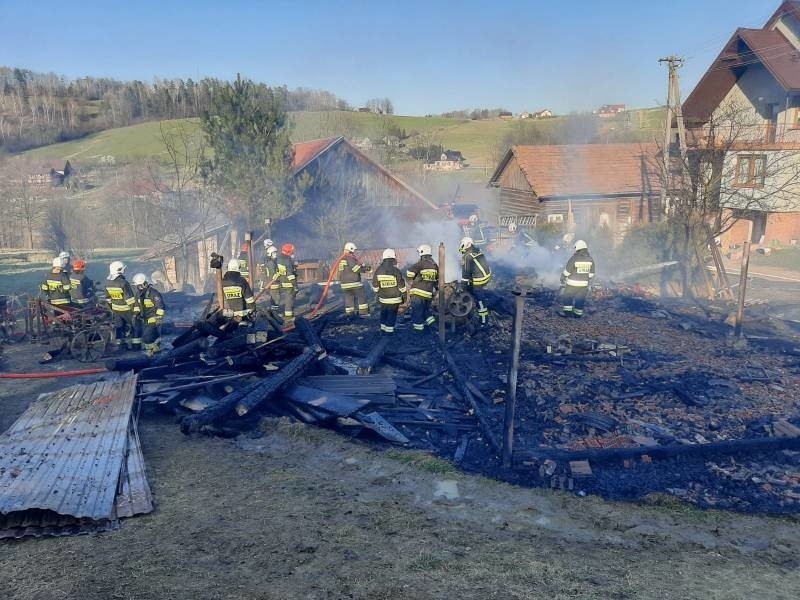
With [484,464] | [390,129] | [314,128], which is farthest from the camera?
[390,129]

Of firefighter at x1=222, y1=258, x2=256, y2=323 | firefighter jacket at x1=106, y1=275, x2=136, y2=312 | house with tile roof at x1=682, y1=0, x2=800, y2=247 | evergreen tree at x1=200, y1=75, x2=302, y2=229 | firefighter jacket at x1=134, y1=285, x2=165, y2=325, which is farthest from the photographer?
house with tile roof at x1=682, y1=0, x2=800, y2=247

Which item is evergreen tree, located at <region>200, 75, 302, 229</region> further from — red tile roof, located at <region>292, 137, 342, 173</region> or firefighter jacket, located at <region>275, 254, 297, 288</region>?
firefighter jacket, located at <region>275, 254, 297, 288</region>

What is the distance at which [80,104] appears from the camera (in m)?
76.0

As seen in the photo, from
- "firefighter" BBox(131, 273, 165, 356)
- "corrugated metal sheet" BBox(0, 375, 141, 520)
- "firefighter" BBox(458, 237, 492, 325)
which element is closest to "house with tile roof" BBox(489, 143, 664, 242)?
"firefighter" BBox(458, 237, 492, 325)

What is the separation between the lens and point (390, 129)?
2019 inches

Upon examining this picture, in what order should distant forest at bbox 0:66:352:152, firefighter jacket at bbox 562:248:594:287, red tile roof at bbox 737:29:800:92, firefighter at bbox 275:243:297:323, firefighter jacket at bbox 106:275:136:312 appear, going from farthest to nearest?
distant forest at bbox 0:66:352:152
red tile roof at bbox 737:29:800:92
firefighter at bbox 275:243:297:323
firefighter jacket at bbox 562:248:594:287
firefighter jacket at bbox 106:275:136:312

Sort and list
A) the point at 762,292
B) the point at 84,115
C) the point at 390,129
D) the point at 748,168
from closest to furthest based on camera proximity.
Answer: the point at 762,292 → the point at 748,168 → the point at 390,129 → the point at 84,115

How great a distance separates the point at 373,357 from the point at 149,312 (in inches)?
169

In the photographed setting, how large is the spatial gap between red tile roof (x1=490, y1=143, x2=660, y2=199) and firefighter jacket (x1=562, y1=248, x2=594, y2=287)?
14.7 m

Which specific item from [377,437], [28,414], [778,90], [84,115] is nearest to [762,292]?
[778,90]

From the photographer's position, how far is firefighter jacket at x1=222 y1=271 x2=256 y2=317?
429 inches

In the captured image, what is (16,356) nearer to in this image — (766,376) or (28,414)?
(28,414)

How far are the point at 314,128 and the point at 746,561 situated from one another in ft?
148

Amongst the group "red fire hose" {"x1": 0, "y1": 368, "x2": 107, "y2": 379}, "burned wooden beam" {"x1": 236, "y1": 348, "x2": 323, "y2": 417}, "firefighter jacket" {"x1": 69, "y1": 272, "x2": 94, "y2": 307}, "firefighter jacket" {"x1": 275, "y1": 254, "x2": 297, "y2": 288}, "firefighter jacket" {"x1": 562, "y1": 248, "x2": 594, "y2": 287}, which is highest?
"firefighter jacket" {"x1": 562, "y1": 248, "x2": 594, "y2": 287}
